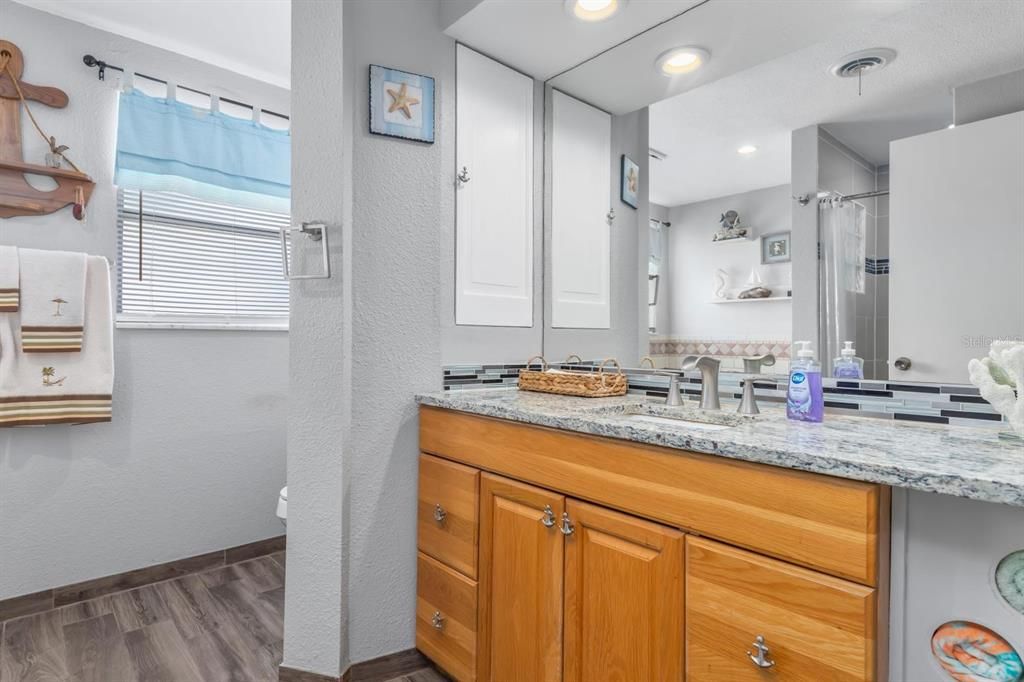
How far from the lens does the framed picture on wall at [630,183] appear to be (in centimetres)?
187

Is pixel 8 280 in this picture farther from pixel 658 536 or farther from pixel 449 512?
pixel 658 536

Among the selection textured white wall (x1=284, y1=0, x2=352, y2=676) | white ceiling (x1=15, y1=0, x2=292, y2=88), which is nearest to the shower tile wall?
textured white wall (x1=284, y1=0, x2=352, y2=676)

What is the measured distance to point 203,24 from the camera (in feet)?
7.23

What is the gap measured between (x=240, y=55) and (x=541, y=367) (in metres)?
2.01

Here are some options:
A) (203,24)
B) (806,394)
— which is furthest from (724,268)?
(203,24)

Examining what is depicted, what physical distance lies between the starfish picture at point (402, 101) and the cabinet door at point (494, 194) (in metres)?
0.20

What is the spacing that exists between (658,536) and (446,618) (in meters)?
0.84

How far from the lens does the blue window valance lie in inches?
89.2

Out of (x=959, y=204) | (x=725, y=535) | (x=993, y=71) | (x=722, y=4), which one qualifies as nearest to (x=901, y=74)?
(x=993, y=71)

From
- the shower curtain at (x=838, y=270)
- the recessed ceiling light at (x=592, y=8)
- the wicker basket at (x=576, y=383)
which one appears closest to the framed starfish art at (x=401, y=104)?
the recessed ceiling light at (x=592, y=8)

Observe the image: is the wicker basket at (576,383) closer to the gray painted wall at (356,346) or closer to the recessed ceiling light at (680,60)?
the gray painted wall at (356,346)

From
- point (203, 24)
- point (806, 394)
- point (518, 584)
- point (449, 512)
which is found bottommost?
point (518, 584)

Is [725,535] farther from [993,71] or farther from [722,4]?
[722,4]

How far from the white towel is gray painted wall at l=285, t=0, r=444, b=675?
1.07m
